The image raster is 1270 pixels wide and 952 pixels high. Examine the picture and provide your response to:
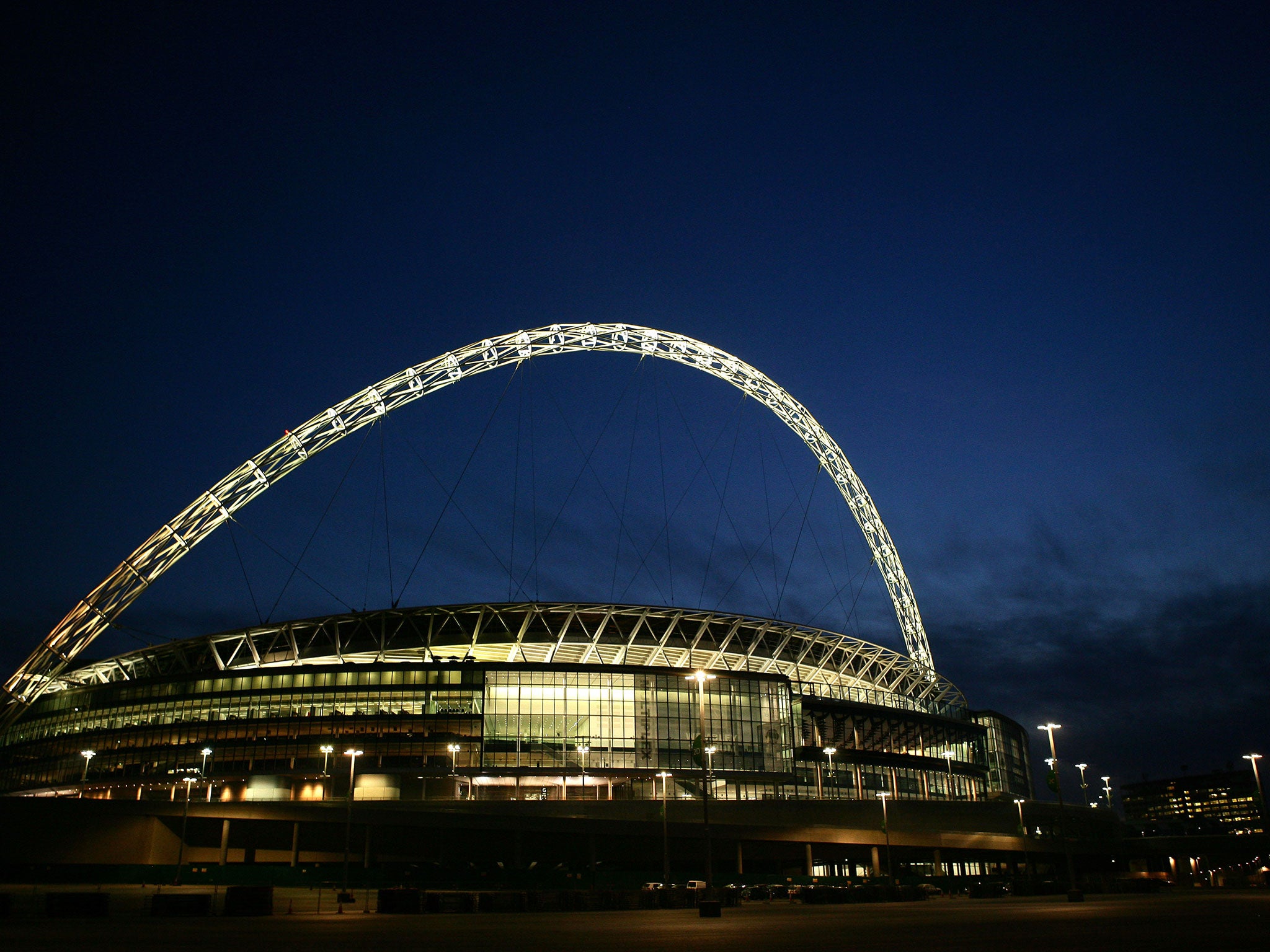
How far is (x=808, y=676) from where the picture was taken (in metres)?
98.4

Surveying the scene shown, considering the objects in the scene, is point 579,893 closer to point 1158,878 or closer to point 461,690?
point 461,690

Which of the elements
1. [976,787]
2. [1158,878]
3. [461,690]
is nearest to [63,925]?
[461,690]

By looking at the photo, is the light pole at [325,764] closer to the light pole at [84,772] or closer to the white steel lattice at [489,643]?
the white steel lattice at [489,643]

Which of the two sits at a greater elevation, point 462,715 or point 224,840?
point 462,715

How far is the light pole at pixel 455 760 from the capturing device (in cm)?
7581

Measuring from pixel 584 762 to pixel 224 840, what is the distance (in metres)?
28.8

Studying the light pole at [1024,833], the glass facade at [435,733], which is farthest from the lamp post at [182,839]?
the light pole at [1024,833]

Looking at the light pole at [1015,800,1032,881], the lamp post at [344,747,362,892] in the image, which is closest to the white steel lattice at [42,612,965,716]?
the lamp post at [344,747,362,892]

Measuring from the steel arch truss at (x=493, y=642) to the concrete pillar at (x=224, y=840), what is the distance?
20.6 metres

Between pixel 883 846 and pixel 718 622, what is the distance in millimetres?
28656

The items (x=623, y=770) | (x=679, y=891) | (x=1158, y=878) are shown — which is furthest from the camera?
(x=623, y=770)

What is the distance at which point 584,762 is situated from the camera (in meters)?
78.3

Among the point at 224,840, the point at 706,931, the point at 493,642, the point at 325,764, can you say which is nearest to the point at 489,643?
the point at 493,642

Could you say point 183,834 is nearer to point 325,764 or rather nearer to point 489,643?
point 325,764
